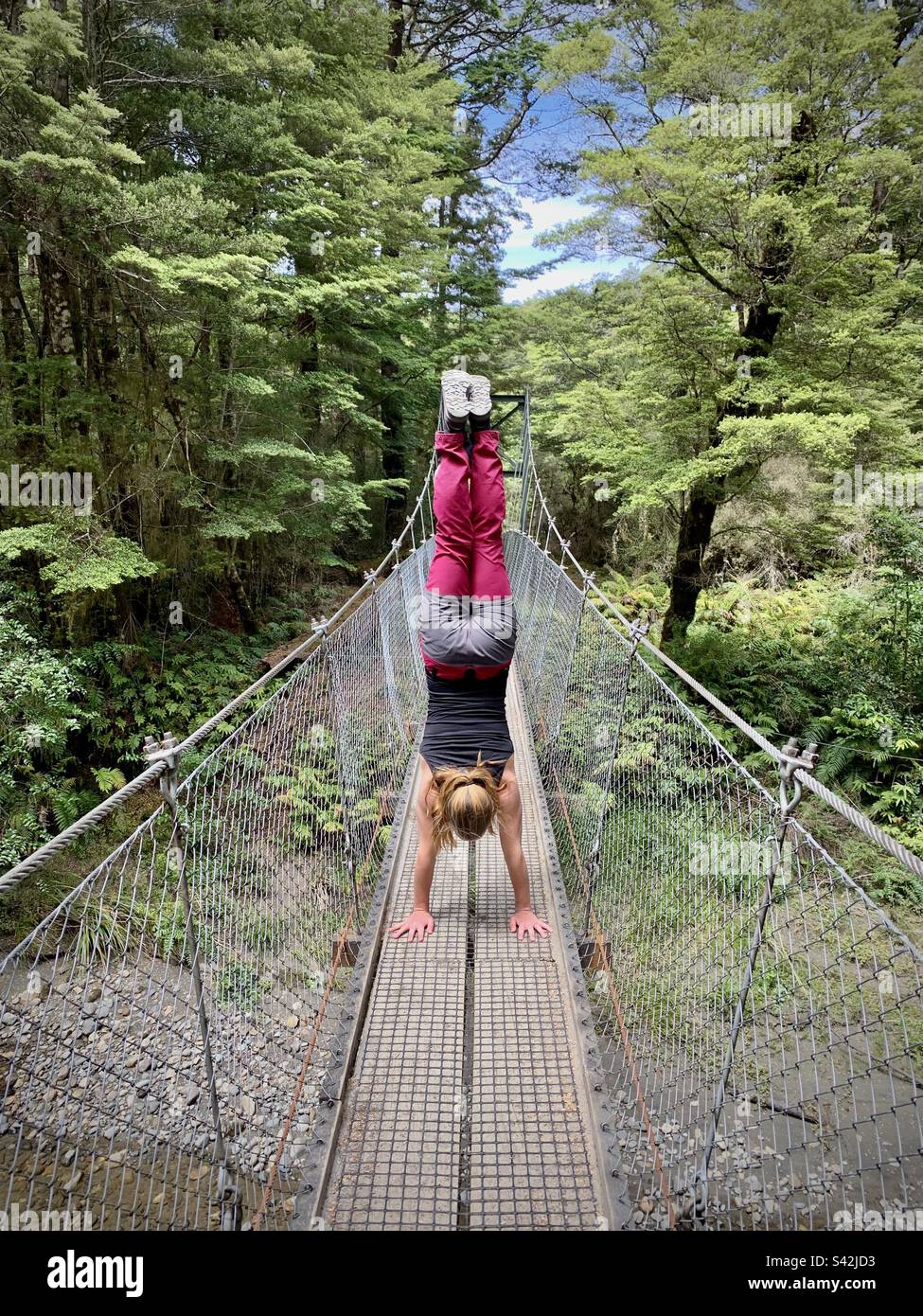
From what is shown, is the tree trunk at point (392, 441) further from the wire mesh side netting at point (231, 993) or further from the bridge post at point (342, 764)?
the bridge post at point (342, 764)

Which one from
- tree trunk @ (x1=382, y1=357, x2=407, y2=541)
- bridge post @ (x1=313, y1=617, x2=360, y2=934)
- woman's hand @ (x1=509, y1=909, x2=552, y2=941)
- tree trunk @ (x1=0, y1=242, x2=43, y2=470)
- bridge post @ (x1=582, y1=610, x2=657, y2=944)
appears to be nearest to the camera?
bridge post @ (x1=582, y1=610, x2=657, y2=944)

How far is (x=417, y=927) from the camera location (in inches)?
79.4

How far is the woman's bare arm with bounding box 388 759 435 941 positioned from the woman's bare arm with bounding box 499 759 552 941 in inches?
8.6

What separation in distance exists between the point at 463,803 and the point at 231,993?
1585 mm

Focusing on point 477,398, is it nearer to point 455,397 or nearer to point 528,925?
point 455,397

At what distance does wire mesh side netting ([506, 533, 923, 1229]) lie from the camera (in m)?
1.50

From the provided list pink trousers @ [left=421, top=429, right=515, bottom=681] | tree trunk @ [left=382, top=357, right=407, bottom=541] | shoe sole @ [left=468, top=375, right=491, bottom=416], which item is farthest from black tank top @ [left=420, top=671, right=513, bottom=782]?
tree trunk @ [left=382, top=357, right=407, bottom=541]

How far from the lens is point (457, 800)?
1.75 metres

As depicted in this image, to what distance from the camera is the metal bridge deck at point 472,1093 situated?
1.35m

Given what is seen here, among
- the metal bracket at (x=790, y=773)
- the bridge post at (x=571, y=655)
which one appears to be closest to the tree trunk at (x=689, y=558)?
the bridge post at (x=571, y=655)

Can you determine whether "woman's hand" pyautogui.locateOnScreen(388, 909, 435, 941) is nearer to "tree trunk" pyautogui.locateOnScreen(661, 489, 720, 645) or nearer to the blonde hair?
the blonde hair

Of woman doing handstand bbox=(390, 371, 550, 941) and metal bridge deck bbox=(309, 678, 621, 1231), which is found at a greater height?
woman doing handstand bbox=(390, 371, 550, 941)

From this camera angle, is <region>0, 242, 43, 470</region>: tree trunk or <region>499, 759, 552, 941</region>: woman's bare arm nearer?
<region>499, 759, 552, 941</region>: woman's bare arm
